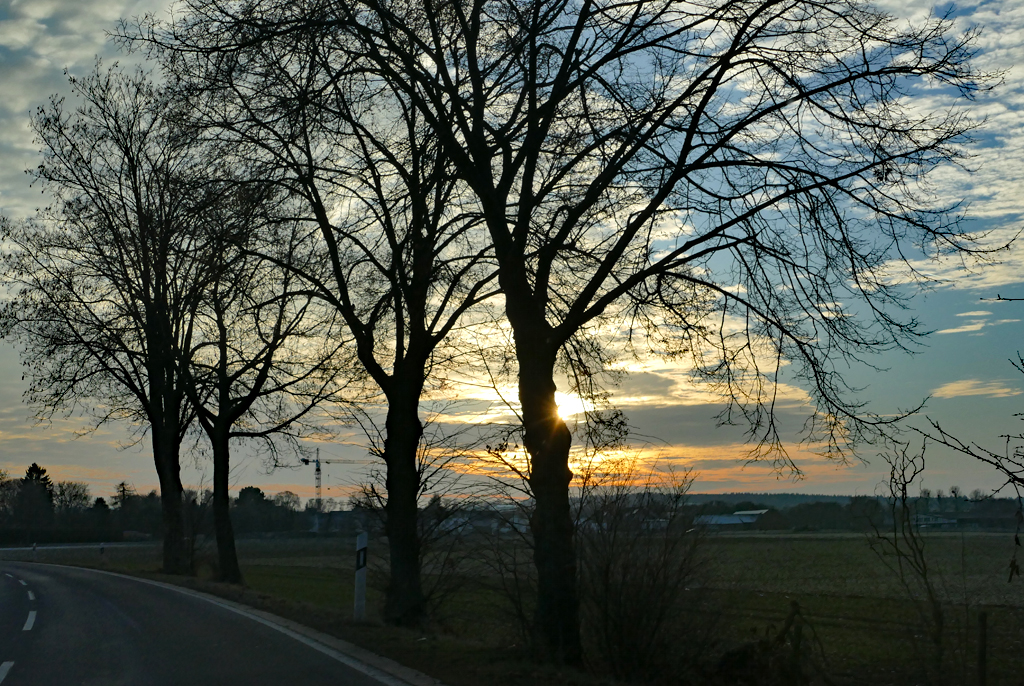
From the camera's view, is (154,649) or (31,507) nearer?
(154,649)

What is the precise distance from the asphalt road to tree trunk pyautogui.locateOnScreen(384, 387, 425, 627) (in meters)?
2.28

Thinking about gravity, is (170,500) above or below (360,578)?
above

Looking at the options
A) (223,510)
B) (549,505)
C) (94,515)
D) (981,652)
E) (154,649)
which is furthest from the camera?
(94,515)

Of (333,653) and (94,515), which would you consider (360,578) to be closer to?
(333,653)

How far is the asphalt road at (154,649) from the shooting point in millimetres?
7879

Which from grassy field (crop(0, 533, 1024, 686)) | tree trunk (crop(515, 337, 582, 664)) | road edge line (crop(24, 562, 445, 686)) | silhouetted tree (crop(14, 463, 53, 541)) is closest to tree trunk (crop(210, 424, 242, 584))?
grassy field (crop(0, 533, 1024, 686))

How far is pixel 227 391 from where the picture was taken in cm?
2352

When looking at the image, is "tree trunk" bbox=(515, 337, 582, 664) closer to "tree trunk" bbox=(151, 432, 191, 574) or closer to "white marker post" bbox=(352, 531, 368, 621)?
"white marker post" bbox=(352, 531, 368, 621)

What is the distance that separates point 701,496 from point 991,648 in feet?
47.5

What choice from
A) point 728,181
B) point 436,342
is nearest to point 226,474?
point 436,342

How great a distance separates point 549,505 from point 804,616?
4.25m

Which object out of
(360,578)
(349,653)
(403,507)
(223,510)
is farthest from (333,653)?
(223,510)

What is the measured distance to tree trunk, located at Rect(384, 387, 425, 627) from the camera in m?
13.3

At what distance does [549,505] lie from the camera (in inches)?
351
